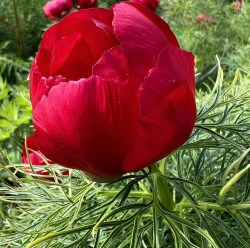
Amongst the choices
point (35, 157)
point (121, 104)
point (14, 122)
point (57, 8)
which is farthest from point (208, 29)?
A: point (121, 104)

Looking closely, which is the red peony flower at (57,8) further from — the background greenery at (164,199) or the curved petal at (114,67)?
the curved petal at (114,67)

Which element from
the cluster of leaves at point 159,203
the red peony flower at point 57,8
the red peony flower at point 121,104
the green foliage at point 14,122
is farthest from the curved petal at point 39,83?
the red peony flower at point 57,8

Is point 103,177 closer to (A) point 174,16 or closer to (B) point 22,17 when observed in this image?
(A) point 174,16

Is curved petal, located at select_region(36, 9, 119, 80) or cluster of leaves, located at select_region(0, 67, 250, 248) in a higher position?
curved petal, located at select_region(36, 9, 119, 80)

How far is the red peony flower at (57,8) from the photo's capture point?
1737 millimetres

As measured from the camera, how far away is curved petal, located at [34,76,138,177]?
44 cm

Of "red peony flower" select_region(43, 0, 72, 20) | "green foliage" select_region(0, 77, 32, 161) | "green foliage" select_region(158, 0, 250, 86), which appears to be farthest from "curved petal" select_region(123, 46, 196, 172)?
"red peony flower" select_region(43, 0, 72, 20)

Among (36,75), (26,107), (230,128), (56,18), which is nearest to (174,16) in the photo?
(56,18)

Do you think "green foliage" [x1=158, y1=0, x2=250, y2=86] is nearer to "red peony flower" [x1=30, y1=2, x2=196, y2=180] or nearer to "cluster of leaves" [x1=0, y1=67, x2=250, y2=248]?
"cluster of leaves" [x1=0, y1=67, x2=250, y2=248]

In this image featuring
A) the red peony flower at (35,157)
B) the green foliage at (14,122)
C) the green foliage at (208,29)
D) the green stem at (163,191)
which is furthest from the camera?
the green foliage at (208,29)

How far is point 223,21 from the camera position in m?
1.75

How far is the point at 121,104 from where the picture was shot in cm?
44

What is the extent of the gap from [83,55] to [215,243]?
20cm

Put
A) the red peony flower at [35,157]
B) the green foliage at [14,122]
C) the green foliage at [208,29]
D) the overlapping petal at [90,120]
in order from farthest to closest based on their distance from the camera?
1. the green foliage at [208,29]
2. the green foliage at [14,122]
3. the red peony flower at [35,157]
4. the overlapping petal at [90,120]
